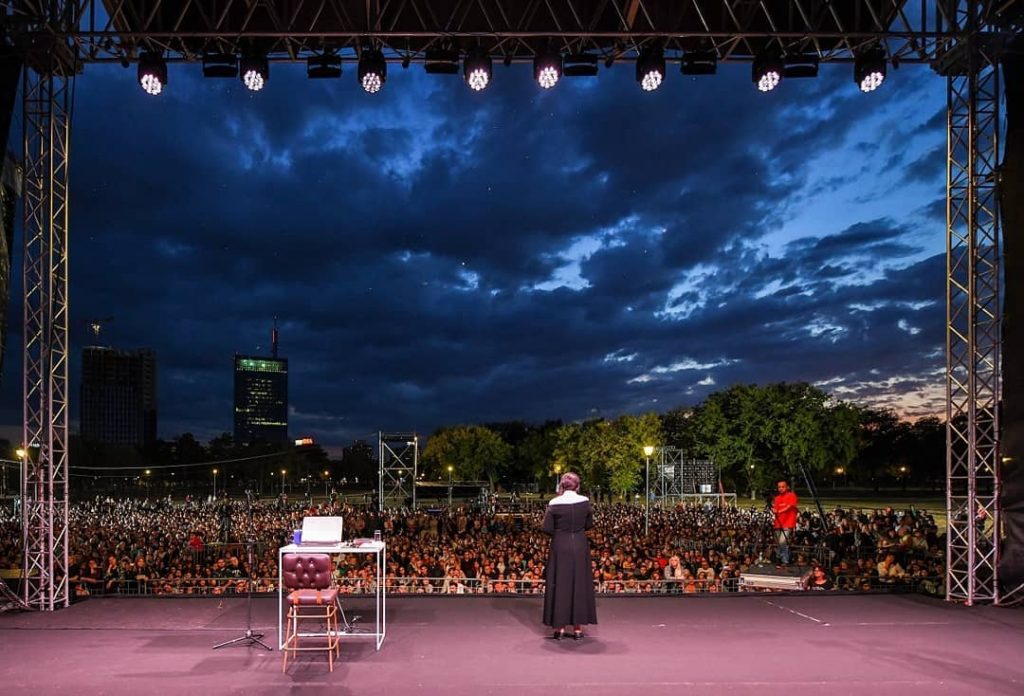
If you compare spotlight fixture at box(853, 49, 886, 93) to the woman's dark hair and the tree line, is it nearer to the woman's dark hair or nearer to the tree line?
the woman's dark hair

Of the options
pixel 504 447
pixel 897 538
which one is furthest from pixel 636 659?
pixel 504 447

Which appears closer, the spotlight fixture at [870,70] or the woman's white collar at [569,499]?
the woman's white collar at [569,499]

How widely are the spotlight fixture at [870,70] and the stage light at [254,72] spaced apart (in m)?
7.32

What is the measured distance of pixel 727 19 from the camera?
9.84 meters

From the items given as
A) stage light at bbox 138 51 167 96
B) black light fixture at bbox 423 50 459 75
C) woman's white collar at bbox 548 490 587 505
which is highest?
black light fixture at bbox 423 50 459 75

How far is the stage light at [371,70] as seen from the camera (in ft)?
30.3

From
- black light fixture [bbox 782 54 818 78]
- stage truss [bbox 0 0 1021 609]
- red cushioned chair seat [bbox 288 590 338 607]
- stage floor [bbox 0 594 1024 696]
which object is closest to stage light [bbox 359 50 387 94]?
stage truss [bbox 0 0 1021 609]

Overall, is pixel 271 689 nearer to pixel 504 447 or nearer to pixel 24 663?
pixel 24 663

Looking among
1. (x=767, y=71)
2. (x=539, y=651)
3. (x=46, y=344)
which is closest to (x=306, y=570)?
(x=539, y=651)

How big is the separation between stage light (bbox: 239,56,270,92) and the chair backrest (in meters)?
5.90

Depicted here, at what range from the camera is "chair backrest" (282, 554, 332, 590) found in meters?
6.45

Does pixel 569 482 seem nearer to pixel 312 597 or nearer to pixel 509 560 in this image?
pixel 312 597

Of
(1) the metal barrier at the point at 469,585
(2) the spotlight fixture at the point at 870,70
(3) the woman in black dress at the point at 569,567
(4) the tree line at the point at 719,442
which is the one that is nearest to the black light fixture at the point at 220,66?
(3) the woman in black dress at the point at 569,567

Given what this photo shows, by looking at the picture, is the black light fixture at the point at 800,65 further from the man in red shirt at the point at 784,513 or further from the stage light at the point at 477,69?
the man in red shirt at the point at 784,513
